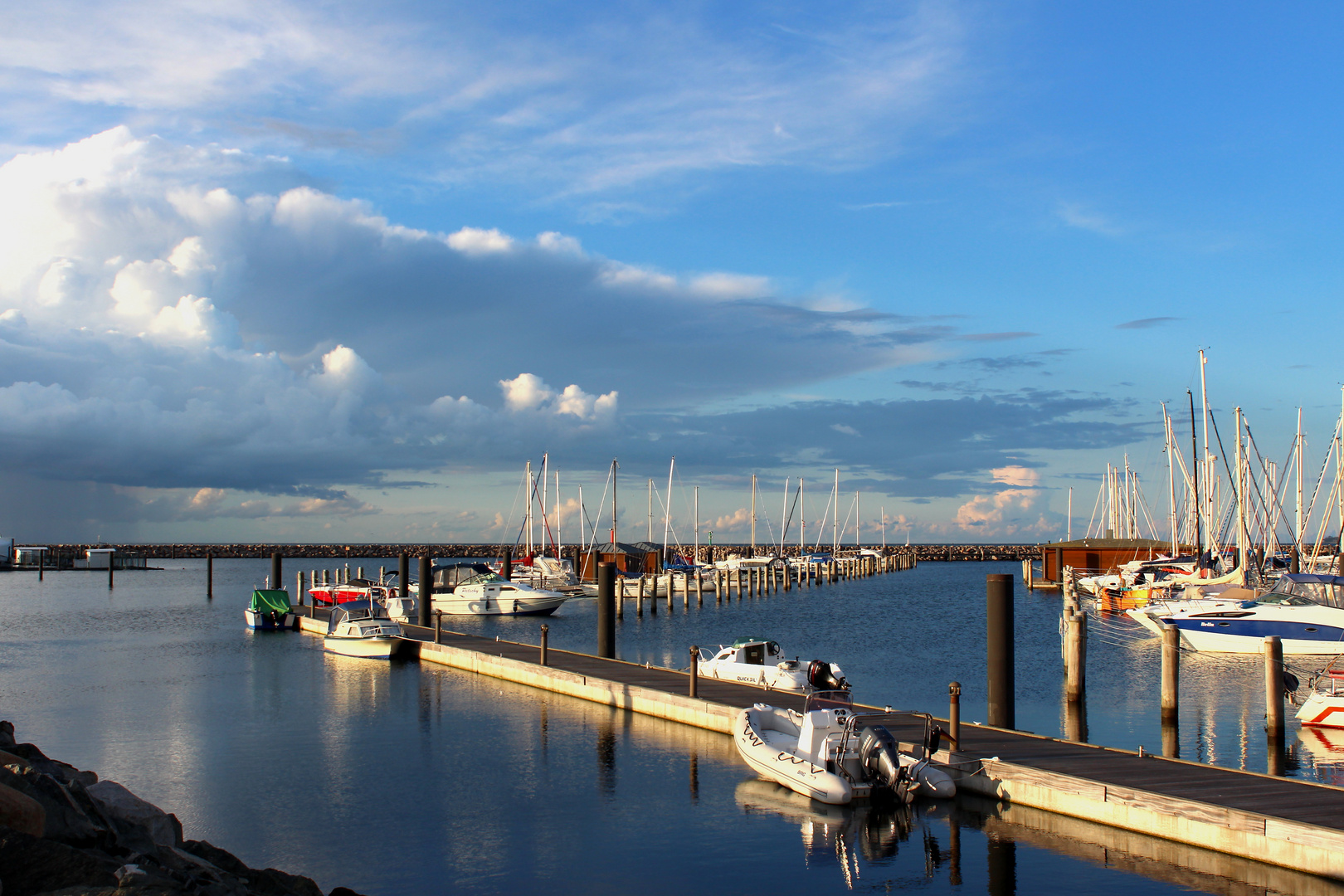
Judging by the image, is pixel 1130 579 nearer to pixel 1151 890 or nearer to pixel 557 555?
pixel 557 555

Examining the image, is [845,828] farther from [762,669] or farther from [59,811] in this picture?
[762,669]

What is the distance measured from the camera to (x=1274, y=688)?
21.8m

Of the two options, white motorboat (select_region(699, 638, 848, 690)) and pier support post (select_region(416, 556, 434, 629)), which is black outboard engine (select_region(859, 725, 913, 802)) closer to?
white motorboat (select_region(699, 638, 848, 690))

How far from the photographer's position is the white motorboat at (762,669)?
1065 inches

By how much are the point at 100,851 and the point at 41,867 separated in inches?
71.0

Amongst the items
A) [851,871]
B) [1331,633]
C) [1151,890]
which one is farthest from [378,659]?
[1331,633]

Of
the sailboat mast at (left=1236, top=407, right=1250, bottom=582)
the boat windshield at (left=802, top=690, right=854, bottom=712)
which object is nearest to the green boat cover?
the boat windshield at (left=802, top=690, right=854, bottom=712)

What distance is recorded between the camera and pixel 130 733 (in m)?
26.1

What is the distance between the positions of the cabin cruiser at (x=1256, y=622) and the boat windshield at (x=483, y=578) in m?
36.5

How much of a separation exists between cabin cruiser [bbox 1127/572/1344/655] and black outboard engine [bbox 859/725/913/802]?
23.3m

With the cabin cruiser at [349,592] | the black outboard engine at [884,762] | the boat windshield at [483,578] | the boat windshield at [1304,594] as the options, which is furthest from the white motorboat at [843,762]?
the boat windshield at [483,578]

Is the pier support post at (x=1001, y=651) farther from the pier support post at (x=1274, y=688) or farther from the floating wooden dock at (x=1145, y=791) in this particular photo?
the pier support post at (x=1274, y=688)

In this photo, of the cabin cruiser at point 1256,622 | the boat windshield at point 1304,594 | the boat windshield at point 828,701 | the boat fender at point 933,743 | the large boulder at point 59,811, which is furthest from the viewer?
the boat windshield at point 1304,594

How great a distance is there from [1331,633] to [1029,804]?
25.1m
